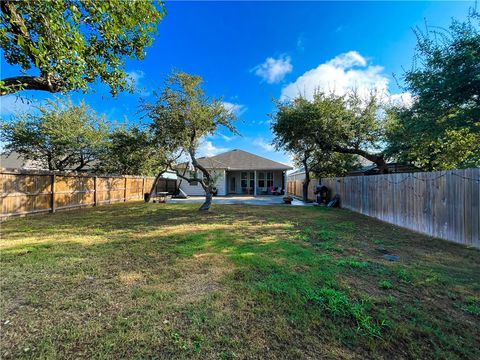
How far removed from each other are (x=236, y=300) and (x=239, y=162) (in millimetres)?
23112

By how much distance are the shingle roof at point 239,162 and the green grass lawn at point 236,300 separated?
60.6 ft

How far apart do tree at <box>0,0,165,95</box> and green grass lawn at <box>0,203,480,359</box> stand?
291 centimetres

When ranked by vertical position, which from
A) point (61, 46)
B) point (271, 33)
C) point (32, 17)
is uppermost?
point (271, 33)

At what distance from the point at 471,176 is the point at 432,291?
3663 millimetres

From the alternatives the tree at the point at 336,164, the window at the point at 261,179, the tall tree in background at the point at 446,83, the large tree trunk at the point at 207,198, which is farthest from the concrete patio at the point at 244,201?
the tall tree in background at the point at 446,83

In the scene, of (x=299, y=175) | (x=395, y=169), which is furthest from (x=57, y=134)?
(x=299, y=175)

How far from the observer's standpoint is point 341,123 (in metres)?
13.1

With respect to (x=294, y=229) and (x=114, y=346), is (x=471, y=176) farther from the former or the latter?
(x=114, y=346)

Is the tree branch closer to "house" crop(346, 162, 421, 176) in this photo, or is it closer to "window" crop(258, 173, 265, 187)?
"house" crop(346, 162, 421, 176)

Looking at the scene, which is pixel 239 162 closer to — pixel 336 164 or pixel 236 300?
pixel 336 164

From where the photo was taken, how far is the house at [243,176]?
79.7 feet

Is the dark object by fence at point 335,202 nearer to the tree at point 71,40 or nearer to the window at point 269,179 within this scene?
the window at point 269,179

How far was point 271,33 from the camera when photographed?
11.5m

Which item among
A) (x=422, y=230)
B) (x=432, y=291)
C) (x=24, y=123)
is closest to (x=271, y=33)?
(x=422, y=230)
